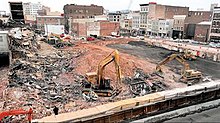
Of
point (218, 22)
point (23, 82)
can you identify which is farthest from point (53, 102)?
point (218, 22)

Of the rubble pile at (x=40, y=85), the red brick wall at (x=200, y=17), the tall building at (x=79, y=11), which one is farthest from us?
the tall building at (x=79, y=11)

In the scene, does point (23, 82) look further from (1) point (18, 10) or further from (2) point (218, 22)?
(2) point (218, 22)

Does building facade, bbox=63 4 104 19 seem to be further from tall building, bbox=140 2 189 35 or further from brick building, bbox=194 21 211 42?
brick building, bbox=194 21 211 42

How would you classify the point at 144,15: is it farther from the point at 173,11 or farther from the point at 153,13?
the point at 173,11

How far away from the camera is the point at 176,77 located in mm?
23422

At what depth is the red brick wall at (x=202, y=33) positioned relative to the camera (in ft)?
173

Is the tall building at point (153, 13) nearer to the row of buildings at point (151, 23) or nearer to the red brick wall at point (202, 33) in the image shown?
the row of buildings at point (151, 23)

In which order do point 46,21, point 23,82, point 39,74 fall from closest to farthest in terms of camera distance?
point 23,82, point 39,74, point 46,21

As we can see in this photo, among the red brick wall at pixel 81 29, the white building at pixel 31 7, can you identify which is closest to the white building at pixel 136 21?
the red brick wall at pixel 81 29

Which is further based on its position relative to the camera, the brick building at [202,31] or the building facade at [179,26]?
A: the building facade at [179,26]

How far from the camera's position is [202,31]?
178ft

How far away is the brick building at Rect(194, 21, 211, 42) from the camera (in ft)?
172

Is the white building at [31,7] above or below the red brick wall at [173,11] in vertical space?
above

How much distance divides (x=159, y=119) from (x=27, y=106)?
9.03 m
